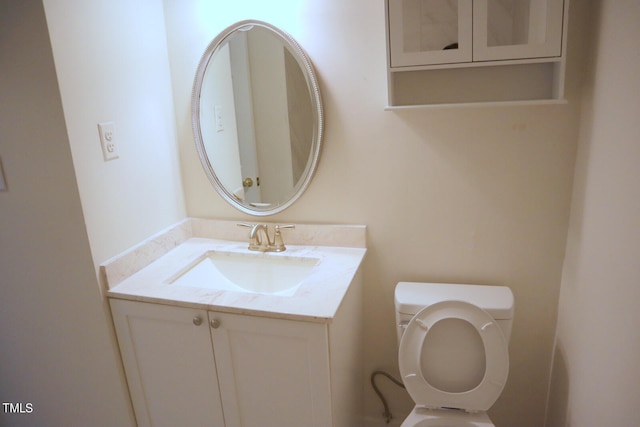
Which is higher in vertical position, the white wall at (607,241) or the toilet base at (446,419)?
the white wall at (607,241)

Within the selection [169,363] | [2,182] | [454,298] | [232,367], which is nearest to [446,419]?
[454,298]

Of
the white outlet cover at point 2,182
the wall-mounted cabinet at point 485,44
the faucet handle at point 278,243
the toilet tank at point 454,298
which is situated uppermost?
the wall-mounted cabinet at point 485,44

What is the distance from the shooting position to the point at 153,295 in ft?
4.57

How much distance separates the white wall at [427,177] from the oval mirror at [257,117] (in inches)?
1.9

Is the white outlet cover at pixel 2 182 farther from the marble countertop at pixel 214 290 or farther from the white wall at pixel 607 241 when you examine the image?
the white wall at pixel 607 241

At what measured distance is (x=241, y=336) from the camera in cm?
134

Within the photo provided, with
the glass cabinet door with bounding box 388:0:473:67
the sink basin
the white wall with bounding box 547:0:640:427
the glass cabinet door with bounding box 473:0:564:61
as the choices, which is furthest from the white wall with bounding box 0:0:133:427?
the white wall with bounding box 547:0:640:427

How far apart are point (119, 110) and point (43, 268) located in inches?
23.5

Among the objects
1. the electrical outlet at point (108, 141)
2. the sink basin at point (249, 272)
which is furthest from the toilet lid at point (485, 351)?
the electrical outlet at point (108, 141)

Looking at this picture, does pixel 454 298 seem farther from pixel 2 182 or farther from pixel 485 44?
pixel 2 182

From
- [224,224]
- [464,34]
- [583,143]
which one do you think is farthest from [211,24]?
[583,143]

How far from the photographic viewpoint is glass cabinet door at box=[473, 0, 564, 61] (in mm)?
1218

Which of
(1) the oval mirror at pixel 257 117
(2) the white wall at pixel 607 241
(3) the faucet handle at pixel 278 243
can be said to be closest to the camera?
(2) the white wall at pixel 607 241

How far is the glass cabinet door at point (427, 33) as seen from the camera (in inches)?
49.9
